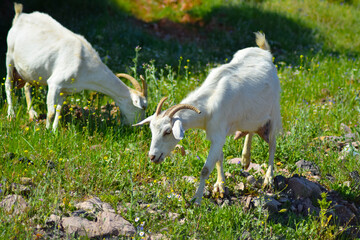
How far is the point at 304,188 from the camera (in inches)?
216

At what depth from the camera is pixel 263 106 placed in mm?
5570

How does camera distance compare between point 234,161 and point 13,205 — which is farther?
point 234,161

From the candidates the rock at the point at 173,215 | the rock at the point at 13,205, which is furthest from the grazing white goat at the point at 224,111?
the rock at the point at 13,205

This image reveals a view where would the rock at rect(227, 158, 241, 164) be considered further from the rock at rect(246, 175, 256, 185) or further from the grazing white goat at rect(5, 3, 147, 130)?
the grazing white goat at rect(5, 3, 147, 130)

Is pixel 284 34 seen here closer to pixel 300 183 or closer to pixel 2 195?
pixel 300 183

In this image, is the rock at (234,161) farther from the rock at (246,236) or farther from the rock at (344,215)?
the rock at (246,236)

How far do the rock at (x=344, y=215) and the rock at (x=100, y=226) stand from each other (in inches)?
95.7

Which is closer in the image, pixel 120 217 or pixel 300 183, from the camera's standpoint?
pixel 120 217

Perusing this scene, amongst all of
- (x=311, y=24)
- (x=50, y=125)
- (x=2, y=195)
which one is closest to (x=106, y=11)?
(x=311, y=24)

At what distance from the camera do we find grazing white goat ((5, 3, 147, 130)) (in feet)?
22.7

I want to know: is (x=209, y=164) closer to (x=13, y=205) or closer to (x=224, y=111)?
(x=224, y=111)

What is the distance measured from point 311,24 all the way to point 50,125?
9.08 metres

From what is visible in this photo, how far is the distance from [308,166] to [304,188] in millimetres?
859

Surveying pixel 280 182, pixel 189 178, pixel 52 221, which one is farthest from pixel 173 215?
pixel 280 182
